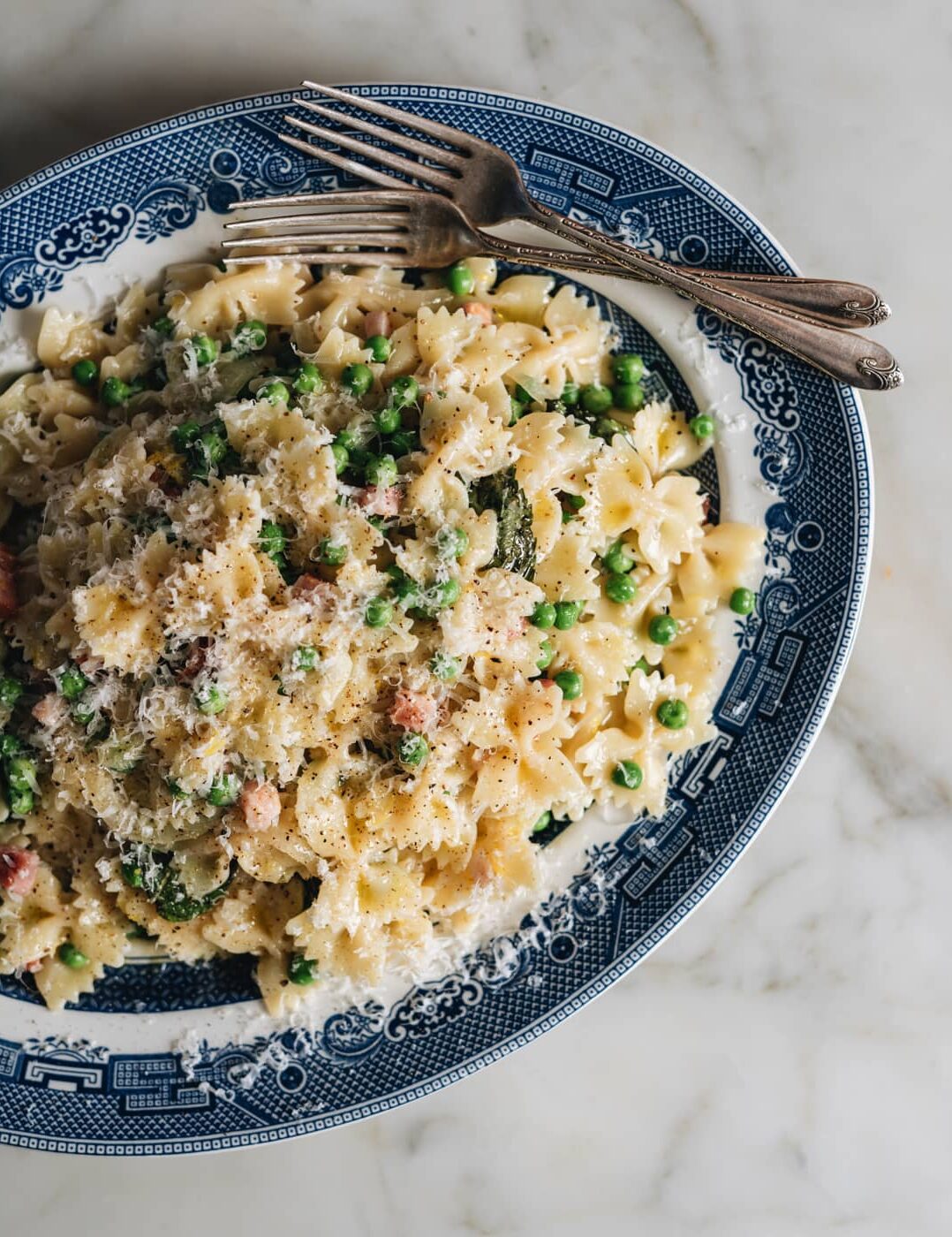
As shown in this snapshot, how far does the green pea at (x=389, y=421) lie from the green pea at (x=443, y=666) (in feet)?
3.10

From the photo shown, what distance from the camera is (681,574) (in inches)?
186

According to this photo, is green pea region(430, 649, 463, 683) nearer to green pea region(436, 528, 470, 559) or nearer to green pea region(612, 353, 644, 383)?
green pea region(436, 528, 470, 559)

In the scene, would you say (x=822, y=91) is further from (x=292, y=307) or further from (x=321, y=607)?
(x=321, y=607)

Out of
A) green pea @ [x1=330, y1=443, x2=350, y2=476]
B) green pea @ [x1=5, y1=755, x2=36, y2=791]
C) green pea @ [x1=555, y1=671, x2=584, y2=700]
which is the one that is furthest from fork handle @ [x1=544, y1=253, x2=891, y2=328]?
green pea @ [x1=5, y1=755, x2=36, y2=791]

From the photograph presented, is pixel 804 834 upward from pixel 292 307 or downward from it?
downward

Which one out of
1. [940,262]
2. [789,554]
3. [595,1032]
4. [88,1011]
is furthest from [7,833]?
[940,262]

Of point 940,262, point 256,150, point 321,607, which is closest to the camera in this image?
point 321,607

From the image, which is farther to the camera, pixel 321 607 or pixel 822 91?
pixel 822 91

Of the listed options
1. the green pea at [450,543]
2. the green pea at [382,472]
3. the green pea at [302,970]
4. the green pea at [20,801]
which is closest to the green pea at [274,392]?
the green pea at [382,472]

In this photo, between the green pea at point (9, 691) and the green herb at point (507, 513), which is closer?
the green herb at point (507, 513)

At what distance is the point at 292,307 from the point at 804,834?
11.9ft

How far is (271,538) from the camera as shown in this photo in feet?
13.2

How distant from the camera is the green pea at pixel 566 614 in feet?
14.5

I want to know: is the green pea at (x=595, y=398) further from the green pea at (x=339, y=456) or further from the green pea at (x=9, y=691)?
the green pea at (x=9, y=691)
